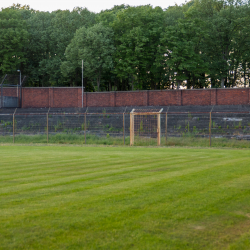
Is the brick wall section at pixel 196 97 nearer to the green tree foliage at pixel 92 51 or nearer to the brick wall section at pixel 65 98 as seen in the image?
the green tree foliage at pixel 92 51

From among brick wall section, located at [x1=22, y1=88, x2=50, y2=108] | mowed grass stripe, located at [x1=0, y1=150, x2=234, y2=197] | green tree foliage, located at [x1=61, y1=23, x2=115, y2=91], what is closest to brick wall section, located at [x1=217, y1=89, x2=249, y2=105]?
green tree foliage, located at [x1=61, y1=23, x2=115, y2=91]

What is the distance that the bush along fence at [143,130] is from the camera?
24719 mm

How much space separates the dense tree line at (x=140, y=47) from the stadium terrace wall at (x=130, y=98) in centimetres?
609

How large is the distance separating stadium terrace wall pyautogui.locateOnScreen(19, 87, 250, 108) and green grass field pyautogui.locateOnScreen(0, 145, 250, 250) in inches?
1173

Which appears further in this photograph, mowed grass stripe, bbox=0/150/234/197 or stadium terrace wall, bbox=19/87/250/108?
stadium terrace wall, bbox=19/87/250/108

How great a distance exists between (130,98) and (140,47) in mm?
10660

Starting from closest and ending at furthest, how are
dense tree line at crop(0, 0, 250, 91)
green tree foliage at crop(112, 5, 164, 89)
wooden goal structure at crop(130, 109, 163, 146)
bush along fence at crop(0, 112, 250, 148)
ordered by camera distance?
bush along fence at crop(0, 112, 250, 148)
wooden goal structure at crop(130, 109, 163, 146)
dense tree line at crop(0, 0, 250, 91)
green tree foliage at crop(112, 5, 164, 89)

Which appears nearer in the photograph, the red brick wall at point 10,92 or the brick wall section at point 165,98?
Answer: the brick wall section at point 165,98

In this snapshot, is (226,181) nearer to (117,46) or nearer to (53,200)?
(53,200)

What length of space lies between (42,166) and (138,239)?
7.66 metres

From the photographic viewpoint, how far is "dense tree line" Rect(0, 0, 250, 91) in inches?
1858

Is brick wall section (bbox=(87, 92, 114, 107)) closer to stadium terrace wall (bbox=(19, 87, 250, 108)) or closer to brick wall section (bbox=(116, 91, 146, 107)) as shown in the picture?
stadium terrace wall (bbox=(19, 87, 250, 108))

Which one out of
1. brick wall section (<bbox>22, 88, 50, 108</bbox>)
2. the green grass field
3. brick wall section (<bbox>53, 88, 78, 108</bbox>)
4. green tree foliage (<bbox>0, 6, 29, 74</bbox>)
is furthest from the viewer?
green tree foliage (<bbox>0, 6, 29, 74</bbox>)

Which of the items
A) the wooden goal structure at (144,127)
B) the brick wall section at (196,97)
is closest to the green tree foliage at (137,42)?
the brick wall section at (196,97)
